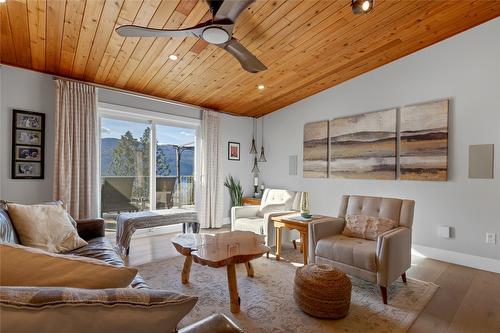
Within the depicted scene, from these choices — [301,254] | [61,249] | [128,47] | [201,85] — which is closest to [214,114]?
[201,85]

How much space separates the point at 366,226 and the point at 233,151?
11.7 ft

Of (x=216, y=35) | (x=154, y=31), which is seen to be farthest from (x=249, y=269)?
(x=154, y=31)

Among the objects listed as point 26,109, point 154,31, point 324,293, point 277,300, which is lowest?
point 277,300

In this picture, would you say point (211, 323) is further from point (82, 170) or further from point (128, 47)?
point (82, 170)

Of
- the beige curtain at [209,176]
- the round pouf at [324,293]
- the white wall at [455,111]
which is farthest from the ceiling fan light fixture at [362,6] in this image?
the beige curtain at [209,176]

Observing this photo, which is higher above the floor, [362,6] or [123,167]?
[362,6]

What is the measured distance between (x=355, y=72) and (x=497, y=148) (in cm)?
219

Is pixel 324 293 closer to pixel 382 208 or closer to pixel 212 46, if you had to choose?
pixel 382 208

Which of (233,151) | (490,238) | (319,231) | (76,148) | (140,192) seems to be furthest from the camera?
(233,151)

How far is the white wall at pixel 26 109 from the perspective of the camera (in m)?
3.40

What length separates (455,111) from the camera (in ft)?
11.6

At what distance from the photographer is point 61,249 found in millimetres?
2307

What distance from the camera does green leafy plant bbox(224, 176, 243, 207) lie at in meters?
5.73

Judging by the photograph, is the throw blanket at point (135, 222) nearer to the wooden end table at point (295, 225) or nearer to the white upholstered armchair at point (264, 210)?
the white upholstered armchair at point (264, 210)
